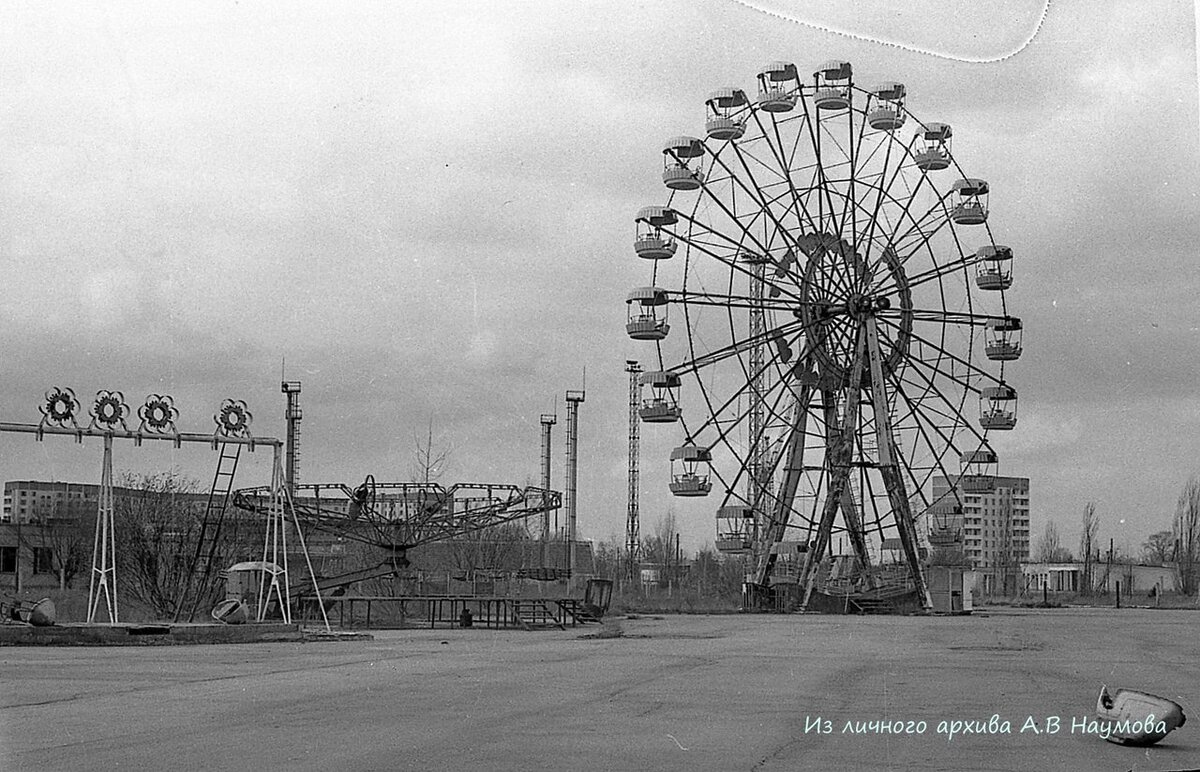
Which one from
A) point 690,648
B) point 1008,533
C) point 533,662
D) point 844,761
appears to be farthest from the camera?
point 1008,533

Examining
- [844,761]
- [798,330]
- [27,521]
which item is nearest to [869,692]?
[844,761]

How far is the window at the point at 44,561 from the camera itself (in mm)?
60250

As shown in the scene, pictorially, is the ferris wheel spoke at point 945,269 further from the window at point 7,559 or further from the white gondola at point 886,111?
the window at point 7,559

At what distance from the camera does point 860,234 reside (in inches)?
2083

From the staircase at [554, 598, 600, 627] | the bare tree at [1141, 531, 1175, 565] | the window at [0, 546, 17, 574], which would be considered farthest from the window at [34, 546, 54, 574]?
the bare tree at [1141, 531, 1175, 565]

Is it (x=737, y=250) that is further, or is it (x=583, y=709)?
(x=737, y=250)

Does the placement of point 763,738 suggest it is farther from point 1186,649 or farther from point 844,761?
point 1186,649

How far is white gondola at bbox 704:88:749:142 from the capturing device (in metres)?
49.7

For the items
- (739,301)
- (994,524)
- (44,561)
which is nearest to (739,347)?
(739,301)

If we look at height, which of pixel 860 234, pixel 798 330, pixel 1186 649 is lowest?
pixel 1186 649

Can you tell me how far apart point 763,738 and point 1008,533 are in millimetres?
91518

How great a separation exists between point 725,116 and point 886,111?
16.6 feet

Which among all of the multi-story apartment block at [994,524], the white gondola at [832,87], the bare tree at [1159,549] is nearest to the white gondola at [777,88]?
the white gondola at [832,87]

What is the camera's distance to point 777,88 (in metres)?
50.1
